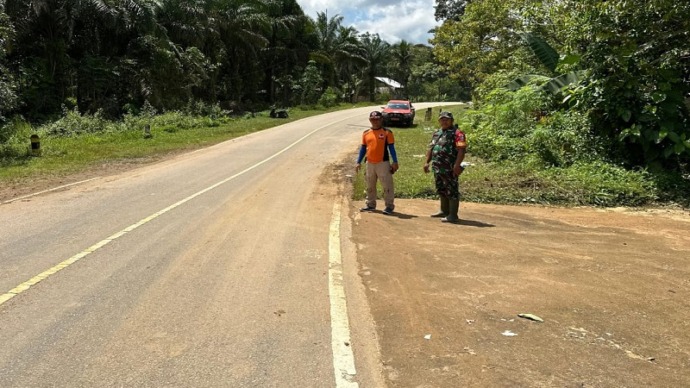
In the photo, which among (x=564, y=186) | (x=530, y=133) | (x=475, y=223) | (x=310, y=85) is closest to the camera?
(x=475, y=223)

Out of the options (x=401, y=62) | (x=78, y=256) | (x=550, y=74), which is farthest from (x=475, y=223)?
(x=401, y=62)

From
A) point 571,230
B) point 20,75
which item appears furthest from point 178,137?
point 571,230

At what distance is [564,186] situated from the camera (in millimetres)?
10422

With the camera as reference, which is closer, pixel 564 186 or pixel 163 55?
pixel 564 186

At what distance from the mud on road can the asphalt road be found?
402 mm

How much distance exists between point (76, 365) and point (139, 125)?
2305cm

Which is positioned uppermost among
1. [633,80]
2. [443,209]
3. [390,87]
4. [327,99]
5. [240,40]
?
[240,40]

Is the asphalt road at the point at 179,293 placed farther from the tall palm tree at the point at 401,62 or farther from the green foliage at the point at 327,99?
the tall palm tree at the point at 401,62

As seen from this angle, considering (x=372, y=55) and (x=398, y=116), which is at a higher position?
(x=372, y=55)

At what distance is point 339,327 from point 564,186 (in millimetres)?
7779

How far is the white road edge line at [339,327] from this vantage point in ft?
11.5

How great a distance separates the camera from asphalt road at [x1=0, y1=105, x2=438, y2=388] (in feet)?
11.6

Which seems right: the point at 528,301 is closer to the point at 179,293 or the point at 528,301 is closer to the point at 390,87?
the point at 179,293

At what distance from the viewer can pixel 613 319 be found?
4336 mm
